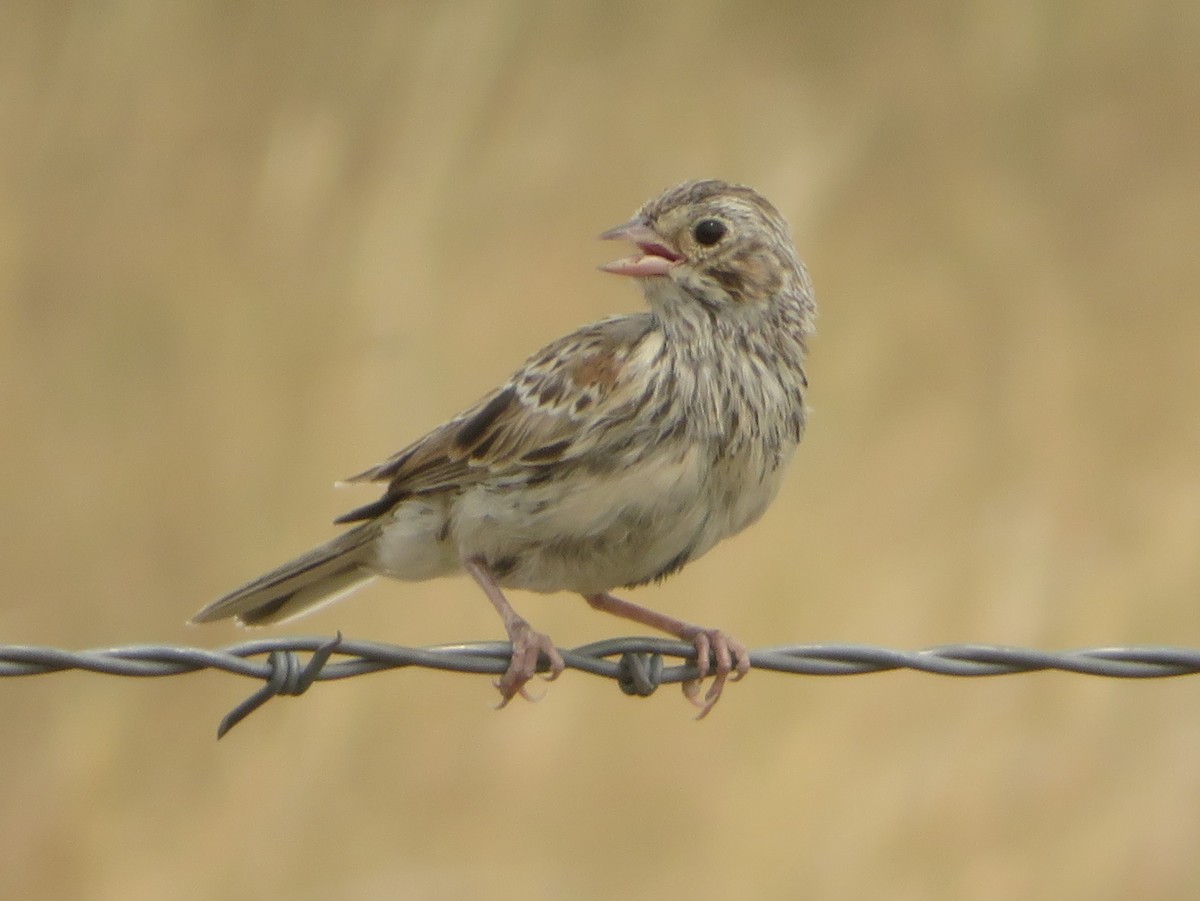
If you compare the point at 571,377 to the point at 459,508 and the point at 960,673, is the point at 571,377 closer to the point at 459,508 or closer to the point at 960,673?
the point at 459,508

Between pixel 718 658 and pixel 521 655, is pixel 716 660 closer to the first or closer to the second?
pixel 718 658


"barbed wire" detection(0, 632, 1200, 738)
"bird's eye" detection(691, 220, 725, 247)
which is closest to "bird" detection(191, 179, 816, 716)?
"bird's eye" detection(691, 220, 725, 247)

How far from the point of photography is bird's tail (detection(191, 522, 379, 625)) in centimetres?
502

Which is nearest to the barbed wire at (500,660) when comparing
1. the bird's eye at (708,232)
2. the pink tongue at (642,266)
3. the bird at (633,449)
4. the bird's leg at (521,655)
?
the bird's leg at (521,655)

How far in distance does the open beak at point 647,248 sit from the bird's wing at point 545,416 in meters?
0.16

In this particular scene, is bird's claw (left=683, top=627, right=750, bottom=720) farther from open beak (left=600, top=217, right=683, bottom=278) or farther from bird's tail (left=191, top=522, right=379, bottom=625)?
bird's tail (left=191, top=522, right=379, bottom=625)

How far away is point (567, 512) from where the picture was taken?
177 inches

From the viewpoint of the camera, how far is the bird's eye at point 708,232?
479 centimetres

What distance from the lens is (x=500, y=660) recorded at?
12.0 feet

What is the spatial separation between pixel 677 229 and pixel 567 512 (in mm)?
869

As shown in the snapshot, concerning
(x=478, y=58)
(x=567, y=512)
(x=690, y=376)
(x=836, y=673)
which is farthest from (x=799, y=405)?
(x=478, y=58)

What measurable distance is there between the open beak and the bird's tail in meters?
1.11

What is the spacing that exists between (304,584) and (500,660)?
5.45 feet

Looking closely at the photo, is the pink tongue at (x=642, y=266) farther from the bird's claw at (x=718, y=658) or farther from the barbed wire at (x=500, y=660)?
the barbed wire at (x=500, y=660)
